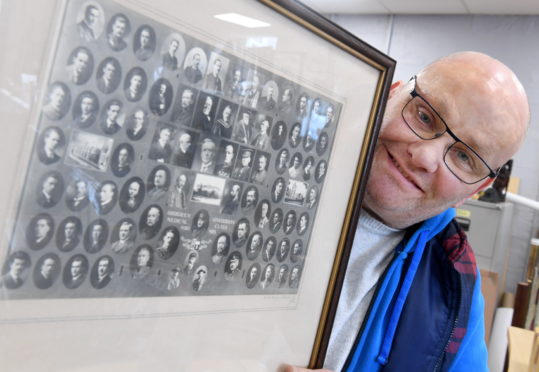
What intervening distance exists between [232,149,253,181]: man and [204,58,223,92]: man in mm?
64

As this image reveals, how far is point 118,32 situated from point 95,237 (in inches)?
5.9

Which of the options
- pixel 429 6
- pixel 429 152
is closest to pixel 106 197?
pixel 429 152

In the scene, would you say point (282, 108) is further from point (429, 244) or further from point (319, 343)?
point (429, 244)

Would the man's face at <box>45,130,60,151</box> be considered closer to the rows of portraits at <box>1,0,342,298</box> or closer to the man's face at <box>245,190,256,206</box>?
the rows of portraits at <box>1,0,342,298</box>

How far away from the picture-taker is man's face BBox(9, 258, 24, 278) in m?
0.33

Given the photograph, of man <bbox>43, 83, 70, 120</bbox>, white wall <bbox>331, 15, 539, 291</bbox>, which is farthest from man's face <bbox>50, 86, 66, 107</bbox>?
white wall <bbox>331, 15, 539, 291</bbox>

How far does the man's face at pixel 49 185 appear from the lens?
33cm

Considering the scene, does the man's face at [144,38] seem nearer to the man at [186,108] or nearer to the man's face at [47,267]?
the man at [186,108]

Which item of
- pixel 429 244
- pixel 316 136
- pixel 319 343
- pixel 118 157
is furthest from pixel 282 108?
pixel 429 244

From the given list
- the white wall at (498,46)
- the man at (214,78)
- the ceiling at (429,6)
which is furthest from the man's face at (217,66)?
the white wall at (498,46)

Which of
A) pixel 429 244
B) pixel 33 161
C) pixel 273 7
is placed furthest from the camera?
pixel 429 244

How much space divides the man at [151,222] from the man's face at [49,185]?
0.07 m

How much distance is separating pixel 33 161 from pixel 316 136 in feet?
0.90

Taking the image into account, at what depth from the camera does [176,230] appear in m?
0.41
